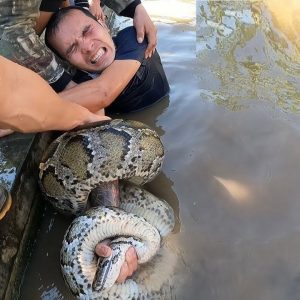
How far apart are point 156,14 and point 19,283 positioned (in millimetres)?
3960

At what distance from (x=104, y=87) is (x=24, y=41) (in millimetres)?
598

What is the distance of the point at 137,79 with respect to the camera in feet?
12.3

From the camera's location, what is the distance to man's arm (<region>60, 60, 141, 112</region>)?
125 inches

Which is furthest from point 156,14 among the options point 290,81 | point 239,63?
point 290,81

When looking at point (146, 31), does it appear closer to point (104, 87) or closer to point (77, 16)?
point (77, 16)

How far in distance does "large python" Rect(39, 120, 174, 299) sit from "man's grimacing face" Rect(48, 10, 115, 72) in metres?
0.82

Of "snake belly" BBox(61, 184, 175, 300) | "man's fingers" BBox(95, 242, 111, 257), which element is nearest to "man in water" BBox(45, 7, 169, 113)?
"snake belly" BBox(61, 184, 175, 300)

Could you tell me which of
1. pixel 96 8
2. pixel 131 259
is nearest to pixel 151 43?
pixel 96 8

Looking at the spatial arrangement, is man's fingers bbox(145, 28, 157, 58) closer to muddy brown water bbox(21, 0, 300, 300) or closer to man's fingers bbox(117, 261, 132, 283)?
muddy brown water bbox(21, 0, 300, 300)

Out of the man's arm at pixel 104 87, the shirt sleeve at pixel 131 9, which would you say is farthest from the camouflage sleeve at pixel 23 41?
the shirt sleeve at pixel 131 9

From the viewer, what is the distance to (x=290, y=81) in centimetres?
411

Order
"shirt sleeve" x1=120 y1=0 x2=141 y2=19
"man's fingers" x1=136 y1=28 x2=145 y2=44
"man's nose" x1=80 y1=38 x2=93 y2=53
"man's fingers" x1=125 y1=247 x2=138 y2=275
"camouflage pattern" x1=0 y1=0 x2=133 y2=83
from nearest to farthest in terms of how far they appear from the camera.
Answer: "man's fingers" x1=125 y1=247 x2=138 y2=275
"camouflage pattern" x1=0 y1=0 x2=133 y2=83
"man's nose" x1=80 y1=38 x2=93 y2=53
"man's fingers" x1=136 y1=28 x2=145 y2=44
"shirt sleeve" x1=120 y1=0 x2=141 y2=19

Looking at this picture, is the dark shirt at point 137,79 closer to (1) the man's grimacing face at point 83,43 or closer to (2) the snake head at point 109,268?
(1) the man's grimacing face at point 83,43

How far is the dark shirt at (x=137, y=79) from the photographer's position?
11.8ft
